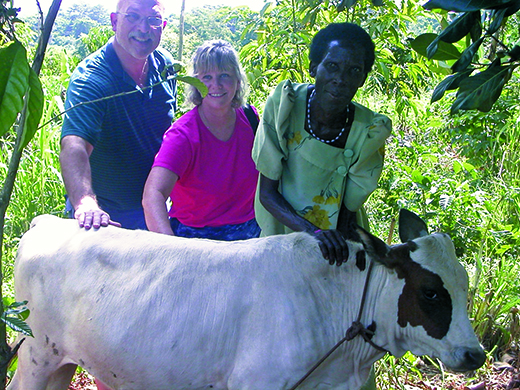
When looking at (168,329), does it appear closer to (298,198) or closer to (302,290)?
(302,290)

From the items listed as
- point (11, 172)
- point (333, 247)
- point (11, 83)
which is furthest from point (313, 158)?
point (11, 83)

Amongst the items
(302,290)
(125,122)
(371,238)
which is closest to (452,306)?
(371,238)

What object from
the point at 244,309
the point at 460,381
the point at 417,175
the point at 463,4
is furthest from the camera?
the point at 417,175

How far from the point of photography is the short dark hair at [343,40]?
251 cm

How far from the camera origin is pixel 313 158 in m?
2.67

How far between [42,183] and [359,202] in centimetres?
369

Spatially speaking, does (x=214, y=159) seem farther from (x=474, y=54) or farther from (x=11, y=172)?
(x=11, y=172)

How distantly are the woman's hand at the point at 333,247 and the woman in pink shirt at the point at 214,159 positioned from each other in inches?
40.3

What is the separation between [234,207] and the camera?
3.36 meters

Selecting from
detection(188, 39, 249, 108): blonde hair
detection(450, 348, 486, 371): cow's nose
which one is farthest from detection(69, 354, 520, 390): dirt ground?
detection(188, 39, 249, 108): blonde hair

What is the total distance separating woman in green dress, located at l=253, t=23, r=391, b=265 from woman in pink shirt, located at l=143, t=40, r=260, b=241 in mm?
583

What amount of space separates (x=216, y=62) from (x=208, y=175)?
2.09 ft

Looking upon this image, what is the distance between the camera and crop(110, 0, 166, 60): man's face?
3.53 metres

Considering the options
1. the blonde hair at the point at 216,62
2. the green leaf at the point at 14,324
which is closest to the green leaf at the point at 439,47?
the blonde hair at the point at 216,62
